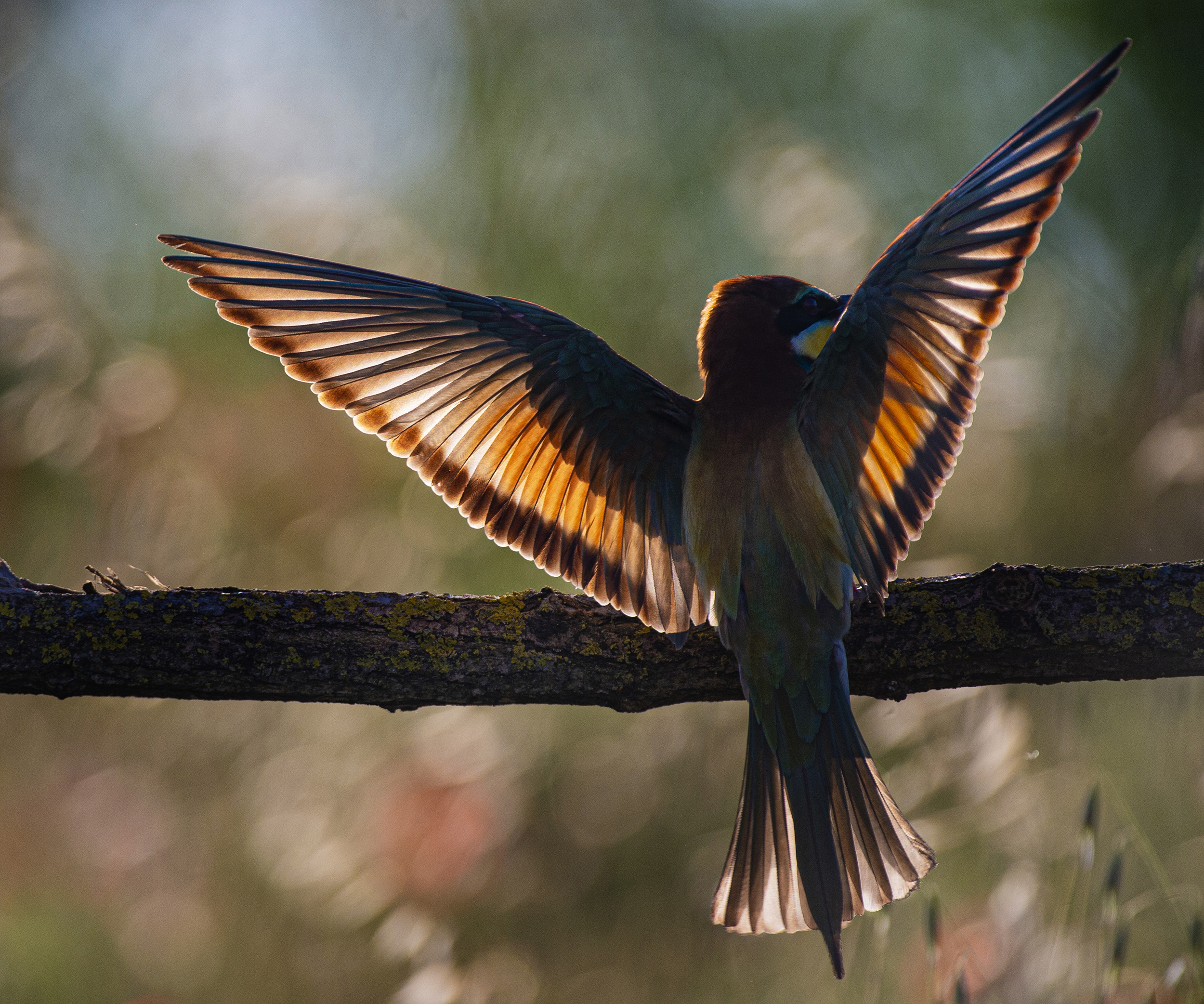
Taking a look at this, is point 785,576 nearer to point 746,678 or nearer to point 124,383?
point 746,678

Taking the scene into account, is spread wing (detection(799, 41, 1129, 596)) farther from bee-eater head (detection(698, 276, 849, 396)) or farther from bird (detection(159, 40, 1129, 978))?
bee-eater head (detection(698, 276, 849, 396))

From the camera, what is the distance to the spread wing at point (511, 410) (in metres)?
1.66

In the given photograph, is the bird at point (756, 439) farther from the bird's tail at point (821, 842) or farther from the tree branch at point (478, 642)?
→ the tree branch at point (478, 642)

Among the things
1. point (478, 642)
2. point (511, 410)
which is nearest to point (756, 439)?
point (511, 410)

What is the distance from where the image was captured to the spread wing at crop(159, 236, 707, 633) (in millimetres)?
1661

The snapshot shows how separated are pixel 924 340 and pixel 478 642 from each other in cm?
83

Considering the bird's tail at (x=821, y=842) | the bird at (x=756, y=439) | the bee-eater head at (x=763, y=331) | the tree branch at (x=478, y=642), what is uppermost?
the bee-eater head at (x=763, y=331)

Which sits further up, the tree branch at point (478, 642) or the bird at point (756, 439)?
the bird at point (756, 439)

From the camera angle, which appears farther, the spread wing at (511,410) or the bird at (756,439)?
the spread wing at (511,410)

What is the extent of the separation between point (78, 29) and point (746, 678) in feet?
13.5

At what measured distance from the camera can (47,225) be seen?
3949 mm

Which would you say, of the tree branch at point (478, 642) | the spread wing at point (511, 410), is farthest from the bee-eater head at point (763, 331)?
the tree branch at point (478, 642)

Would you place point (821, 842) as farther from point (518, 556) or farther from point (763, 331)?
point (518, 556)

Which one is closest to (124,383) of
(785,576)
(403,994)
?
(403,994)
